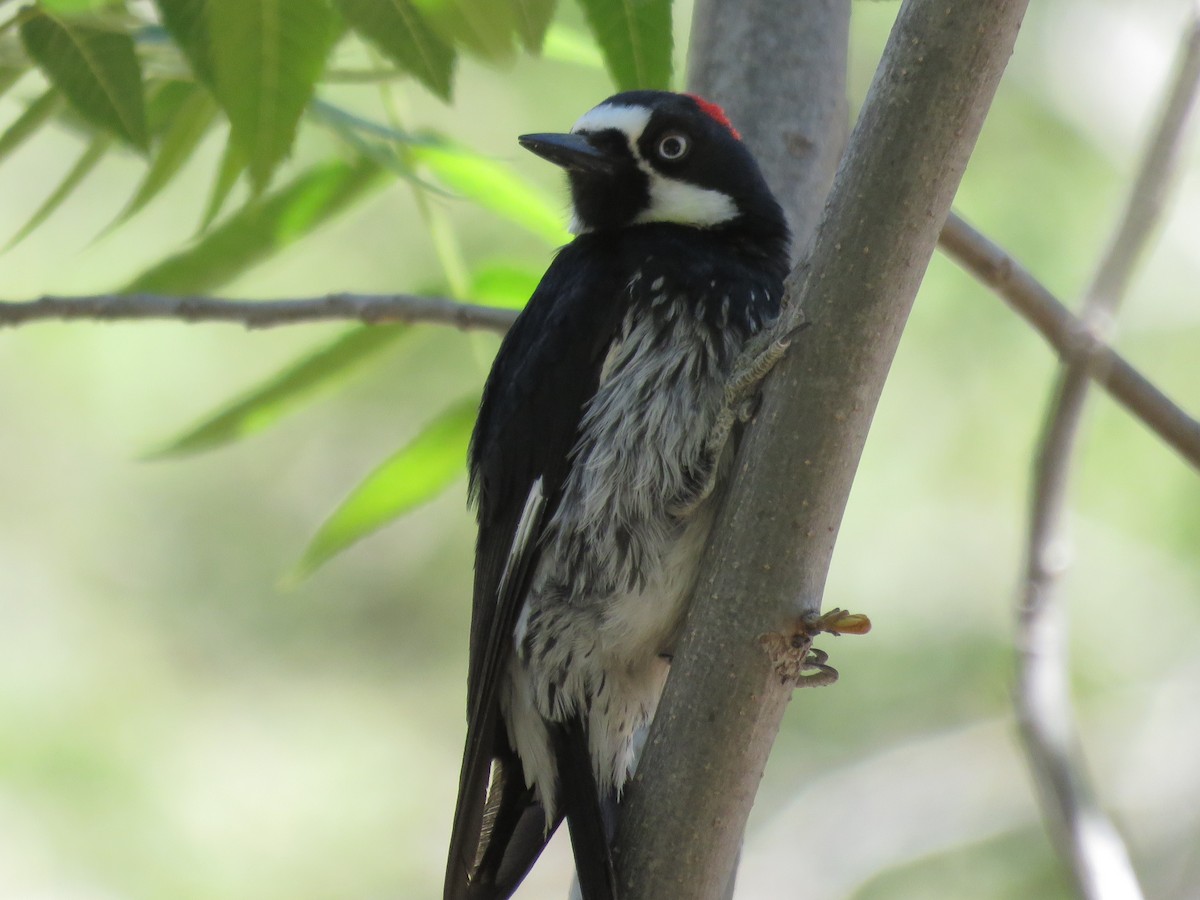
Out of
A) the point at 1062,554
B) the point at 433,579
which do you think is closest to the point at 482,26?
the point at 1062,554

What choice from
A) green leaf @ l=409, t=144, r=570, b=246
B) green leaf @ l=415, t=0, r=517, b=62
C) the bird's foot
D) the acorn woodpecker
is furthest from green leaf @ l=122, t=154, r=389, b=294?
the bird's foot

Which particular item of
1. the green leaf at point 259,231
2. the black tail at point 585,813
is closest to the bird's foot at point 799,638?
the black tail at point 585,813

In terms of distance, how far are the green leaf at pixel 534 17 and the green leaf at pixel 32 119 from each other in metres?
0.74

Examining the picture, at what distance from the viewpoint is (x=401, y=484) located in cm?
284

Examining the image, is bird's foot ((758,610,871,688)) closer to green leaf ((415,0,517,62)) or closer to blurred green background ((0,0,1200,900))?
green leaf ((415,0,517,62))

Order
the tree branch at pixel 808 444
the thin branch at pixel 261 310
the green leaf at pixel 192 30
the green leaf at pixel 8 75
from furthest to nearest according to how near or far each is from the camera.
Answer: the thin branch at pixel 261 310 < the green leaf at pixel 8 75 < the green leaf at pixel 192 30 < the tree branch at pixel 808 444

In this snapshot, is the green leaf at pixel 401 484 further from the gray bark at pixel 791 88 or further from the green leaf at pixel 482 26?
the green leaf at pixel 482 26

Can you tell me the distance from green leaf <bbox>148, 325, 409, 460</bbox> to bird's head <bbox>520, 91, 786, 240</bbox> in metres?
0.47

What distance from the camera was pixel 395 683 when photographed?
6691mm

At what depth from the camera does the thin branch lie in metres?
2.45

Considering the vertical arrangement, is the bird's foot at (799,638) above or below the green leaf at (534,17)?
below

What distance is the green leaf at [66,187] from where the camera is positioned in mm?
2145

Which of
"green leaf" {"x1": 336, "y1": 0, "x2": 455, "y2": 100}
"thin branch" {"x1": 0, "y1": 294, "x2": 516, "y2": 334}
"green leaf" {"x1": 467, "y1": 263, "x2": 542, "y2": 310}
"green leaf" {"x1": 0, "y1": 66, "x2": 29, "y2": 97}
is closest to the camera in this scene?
"green leaf" {"x1": 336, "y1": 0, "x2": 455, "y2": 100}

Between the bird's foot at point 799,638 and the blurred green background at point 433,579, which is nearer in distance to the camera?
the bird's foot at point 799,638
